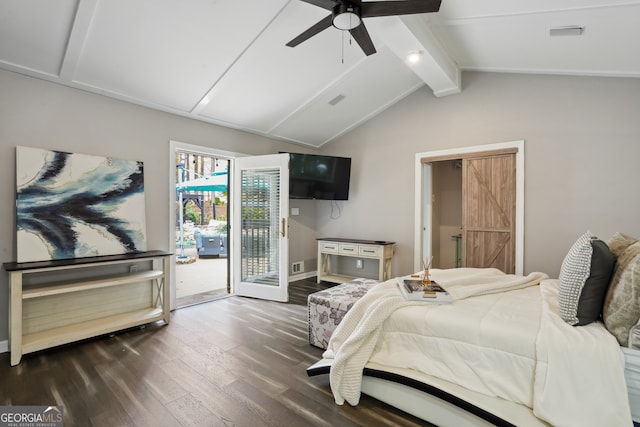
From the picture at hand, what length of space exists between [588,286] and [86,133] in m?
4.37

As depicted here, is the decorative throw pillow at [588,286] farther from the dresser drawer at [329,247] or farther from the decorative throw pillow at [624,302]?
the dresser drawer at [329,247]

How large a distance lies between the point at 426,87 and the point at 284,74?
2.24 metres

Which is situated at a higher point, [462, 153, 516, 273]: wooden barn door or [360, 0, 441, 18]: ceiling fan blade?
[360, 0, 441, 18]: ceiling fan blade

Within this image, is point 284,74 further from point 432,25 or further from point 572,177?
point 572,177

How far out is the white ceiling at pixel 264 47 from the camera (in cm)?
236

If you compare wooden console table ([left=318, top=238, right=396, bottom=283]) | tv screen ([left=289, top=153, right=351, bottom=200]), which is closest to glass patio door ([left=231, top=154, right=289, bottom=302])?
tv screen ([left=289, top=153, right=351, bottom=200])

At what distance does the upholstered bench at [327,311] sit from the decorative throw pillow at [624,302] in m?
1.59

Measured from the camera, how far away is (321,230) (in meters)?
5.72

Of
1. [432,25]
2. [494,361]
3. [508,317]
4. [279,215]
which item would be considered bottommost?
[494,361]

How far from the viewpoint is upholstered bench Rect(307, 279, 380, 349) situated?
2.56 m

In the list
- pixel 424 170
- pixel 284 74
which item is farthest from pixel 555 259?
pixel 284 74

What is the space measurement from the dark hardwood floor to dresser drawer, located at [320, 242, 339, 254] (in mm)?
1909

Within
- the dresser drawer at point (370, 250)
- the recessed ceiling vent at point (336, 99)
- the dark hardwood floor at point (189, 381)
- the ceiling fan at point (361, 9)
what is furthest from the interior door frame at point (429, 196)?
the ceiling fan at point (361, 9)

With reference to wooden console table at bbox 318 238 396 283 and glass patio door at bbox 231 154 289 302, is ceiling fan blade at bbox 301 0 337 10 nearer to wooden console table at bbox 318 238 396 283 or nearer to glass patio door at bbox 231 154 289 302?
glass patio door at bbox 231 154 289 302
